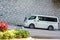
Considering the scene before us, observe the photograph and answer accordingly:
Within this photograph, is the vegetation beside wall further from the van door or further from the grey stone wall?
the van door

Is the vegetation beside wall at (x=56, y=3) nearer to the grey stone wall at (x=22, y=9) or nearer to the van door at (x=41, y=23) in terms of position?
the grey stone wall at (x=22, y=9)

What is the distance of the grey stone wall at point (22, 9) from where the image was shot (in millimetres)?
32344

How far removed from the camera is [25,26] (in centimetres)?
3047

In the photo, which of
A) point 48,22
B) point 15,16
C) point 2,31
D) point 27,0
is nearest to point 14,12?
point 15,16

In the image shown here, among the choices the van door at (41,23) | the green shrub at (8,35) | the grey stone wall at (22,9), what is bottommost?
the green shrub at (8,35)

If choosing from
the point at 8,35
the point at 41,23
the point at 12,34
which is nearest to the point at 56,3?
the point at 41,23

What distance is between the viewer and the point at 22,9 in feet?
107

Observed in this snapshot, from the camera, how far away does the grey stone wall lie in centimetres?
3234

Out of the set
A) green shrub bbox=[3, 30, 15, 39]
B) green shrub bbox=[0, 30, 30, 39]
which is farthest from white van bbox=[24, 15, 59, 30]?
green shrub bbox=[3, 30, 15, 39]

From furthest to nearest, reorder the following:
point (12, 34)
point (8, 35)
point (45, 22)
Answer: point (45, 22)
point (12, 34)
point (8, 35)

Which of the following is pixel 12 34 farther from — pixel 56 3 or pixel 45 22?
pixel 56 3

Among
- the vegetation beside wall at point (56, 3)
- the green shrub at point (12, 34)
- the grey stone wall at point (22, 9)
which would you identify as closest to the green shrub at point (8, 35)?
the green shrub at point (12, 34)

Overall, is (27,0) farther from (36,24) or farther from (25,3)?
(36,24)

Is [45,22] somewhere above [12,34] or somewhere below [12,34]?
above
